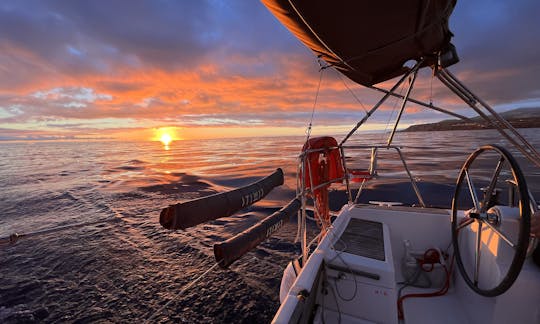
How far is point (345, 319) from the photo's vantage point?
2312 mm

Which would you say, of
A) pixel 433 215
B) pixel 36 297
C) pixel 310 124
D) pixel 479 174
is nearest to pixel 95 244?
pixel 36 297

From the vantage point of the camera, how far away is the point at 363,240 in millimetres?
2809

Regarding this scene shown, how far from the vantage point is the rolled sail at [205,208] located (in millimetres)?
1388

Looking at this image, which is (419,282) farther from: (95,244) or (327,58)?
(95,244)

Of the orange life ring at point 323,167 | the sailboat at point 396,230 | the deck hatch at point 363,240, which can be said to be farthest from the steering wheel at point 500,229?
the orange life ring at point 323,167

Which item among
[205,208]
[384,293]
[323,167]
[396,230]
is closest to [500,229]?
[384,293]

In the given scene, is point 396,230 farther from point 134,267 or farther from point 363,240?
point 134,267

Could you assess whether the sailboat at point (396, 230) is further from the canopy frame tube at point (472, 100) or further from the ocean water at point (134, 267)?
the ocean water at point (134, 267)

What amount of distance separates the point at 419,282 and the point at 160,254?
513cm

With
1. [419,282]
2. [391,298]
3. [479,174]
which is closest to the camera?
[391,298]

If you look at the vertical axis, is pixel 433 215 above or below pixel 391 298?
above

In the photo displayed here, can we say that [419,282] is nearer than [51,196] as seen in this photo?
Yes

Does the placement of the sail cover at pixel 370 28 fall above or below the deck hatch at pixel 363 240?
above

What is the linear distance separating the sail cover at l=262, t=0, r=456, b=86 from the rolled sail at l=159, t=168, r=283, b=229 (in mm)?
1660
